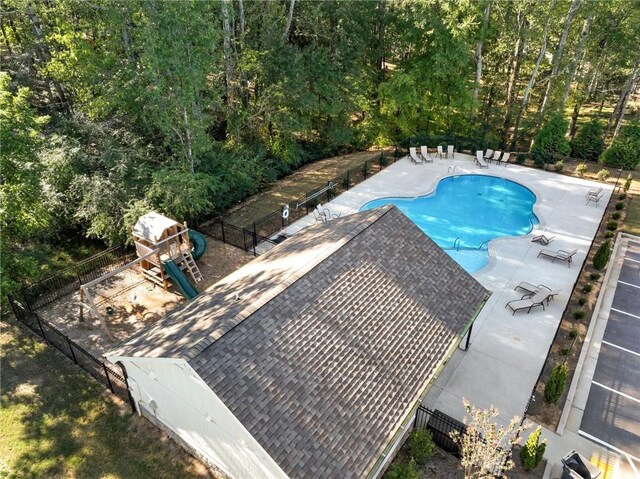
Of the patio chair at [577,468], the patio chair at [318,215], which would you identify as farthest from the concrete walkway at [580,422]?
the patio chair at [318,215]

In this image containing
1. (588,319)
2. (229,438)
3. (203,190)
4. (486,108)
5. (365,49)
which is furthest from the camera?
(486,108)

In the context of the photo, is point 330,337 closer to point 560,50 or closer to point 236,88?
point 236,88

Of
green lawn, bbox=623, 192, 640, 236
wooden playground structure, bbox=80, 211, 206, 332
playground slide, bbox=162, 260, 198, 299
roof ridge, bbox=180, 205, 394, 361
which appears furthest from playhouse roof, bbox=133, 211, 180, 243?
green lawn, bbox=623, 192, 640, 236

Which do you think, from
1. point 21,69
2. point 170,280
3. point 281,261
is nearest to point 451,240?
point 281,261

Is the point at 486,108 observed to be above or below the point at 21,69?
below

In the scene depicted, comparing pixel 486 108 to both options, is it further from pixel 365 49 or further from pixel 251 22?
pixel 251 22

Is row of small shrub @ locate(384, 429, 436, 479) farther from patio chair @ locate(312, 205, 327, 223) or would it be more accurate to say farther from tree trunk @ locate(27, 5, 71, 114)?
tree trunk @ locate(27, 5, 71, 114)

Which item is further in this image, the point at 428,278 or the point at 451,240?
the point at 451,240
